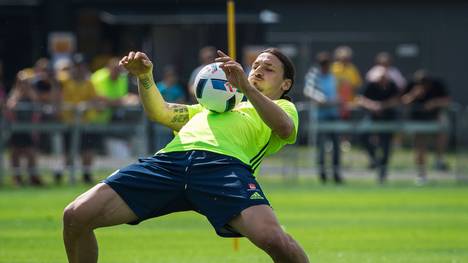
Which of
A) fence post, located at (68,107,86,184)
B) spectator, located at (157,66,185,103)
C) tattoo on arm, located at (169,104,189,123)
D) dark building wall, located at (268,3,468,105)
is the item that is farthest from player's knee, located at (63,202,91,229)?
dark building wall, located at (268,3,468,105)

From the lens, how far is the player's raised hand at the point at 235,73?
798 cm

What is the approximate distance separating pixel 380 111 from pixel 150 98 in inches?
581

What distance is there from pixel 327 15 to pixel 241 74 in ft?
93.5

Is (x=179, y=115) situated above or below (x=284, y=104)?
below

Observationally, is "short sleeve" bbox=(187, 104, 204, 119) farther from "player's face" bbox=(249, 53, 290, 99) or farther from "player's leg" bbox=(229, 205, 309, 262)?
"player's leg" bbox=(229, 205, 309, 262)

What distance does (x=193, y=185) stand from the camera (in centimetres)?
825

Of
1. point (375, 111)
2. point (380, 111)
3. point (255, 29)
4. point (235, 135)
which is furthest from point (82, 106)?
point (235, 135)

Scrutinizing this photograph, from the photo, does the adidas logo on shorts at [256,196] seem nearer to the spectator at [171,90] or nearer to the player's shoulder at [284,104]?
the player's shoulder at [284,104]

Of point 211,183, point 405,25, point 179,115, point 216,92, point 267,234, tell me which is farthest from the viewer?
point 405,25

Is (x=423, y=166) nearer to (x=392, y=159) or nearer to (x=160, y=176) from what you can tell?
(x=392, y=159)

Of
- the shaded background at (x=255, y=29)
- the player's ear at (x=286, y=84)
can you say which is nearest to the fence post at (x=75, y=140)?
the shaded background at (x=255, y=29)

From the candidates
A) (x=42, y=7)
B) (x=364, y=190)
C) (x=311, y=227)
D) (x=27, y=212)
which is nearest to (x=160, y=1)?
(x=42, y=7)

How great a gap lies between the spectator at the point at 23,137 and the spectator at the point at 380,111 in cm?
653

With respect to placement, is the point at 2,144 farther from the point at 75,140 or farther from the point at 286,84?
the point at 286,84
